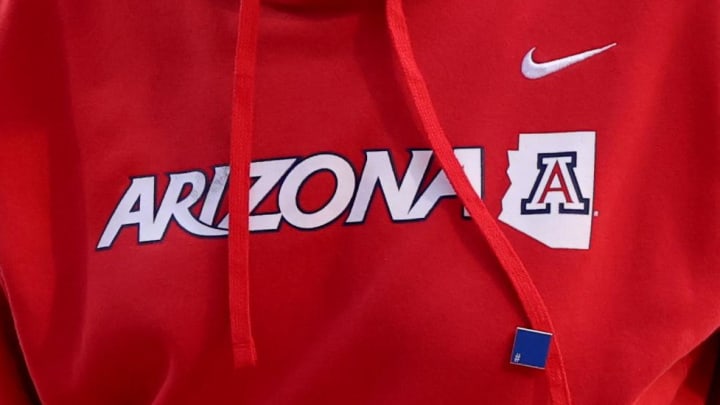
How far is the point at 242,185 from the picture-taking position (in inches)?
26.9

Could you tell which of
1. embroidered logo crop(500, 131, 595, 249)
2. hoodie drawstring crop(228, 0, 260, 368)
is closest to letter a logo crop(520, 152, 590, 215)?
embroidered logo crop(500, 131, 595, 249)

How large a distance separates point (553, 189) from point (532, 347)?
11cm

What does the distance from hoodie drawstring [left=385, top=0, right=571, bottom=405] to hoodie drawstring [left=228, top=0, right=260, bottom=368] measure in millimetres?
104

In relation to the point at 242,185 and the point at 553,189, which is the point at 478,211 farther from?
the point at 242,185

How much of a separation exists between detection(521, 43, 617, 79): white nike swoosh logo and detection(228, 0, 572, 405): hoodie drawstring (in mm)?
73

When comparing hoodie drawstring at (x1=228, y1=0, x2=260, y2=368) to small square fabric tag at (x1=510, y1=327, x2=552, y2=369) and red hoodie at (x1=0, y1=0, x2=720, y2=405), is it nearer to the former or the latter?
red hoodie at (x1=0, y1=0, x2=720, y2=405)

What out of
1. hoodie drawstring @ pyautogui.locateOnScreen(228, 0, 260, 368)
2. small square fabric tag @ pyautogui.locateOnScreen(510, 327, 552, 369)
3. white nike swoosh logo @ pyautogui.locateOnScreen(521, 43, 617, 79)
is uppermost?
white nike swoosh logo @ pyautogui.locateOnScreen(521, 43, 617, 79)

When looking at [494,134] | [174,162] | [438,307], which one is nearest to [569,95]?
[494,134]

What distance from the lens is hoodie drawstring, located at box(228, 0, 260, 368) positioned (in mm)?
677

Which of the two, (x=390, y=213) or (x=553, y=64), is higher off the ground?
(x=553, y=64)

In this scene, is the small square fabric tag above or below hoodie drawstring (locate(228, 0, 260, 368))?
below

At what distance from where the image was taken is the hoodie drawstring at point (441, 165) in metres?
0.65

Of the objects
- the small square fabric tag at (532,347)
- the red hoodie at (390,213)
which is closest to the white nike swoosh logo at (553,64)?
the red hoodie at (390,213)

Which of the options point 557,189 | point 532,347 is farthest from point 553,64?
point 532,347
